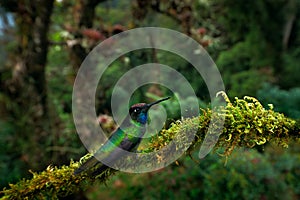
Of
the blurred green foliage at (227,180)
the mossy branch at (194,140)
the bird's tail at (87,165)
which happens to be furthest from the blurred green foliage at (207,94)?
the bird's tail at (87,165)

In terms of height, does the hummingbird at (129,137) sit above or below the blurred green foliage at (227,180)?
below

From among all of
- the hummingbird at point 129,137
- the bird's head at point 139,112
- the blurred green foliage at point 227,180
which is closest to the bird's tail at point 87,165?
the hummingbird at point 129,137

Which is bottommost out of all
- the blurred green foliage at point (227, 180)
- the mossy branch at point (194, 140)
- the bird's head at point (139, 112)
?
the mossy branch at point (194, 140)

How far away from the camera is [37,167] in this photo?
15.0 ft

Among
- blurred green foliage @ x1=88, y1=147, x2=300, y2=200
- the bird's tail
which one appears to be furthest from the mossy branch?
blurred green foliage @ x1=88, y1=147, x2=300, y2=200

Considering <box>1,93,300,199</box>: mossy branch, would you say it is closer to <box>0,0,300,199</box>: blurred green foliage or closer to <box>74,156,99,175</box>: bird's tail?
<box>74,156,99,175</box>: bird's tail

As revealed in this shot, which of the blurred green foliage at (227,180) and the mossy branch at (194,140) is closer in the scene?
the mossy branch at (194,140)

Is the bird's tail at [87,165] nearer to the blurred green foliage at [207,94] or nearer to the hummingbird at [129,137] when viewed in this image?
the hummingbird at [129,137]

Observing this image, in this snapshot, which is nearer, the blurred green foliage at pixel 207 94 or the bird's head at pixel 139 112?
the bird's head at pixel 139 112

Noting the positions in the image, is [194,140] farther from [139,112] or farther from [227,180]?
[227,180]

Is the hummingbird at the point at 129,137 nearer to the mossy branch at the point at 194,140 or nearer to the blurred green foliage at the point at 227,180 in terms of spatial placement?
the mossy branch at the point at 194,140

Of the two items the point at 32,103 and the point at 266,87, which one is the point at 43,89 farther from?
the point at 266,87

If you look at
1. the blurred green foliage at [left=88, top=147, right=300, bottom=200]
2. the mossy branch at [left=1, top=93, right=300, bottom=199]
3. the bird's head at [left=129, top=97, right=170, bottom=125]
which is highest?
the blurred green foliage at [left=88, top=147, right=300, bottom=200]

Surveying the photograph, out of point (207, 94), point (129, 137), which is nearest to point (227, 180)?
point (207, 94)
